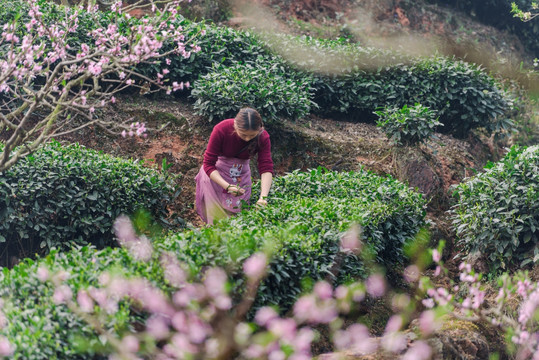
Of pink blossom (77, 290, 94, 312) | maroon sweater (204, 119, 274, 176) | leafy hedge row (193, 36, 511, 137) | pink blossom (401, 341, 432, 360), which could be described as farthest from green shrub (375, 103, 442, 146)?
pink blossom (77, 290, 94, 312)

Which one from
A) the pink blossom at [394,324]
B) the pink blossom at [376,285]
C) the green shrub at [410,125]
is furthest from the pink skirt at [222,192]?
the green shrub at [410,125]

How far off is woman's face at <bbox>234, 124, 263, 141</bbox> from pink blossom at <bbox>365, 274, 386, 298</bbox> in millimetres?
1956

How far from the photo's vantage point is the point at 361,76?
10.3 meters

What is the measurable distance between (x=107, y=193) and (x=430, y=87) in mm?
6278

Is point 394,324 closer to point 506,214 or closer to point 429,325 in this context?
point 429,325

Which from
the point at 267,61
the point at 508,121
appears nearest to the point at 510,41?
the point at 508,121

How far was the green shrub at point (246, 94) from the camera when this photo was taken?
336 inches

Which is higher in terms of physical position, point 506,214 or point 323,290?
point 506,214

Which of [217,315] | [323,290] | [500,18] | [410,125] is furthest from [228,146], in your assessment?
[500,18]

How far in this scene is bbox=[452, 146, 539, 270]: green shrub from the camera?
6590mm

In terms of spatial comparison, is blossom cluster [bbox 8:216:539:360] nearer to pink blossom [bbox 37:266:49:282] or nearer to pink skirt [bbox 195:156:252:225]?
pink blossom [bbox 37:266:49:282]

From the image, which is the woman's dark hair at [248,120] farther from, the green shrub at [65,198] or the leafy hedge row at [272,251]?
the green shrub at [65,198]

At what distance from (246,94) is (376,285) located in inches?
142

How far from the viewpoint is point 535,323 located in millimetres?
5617
